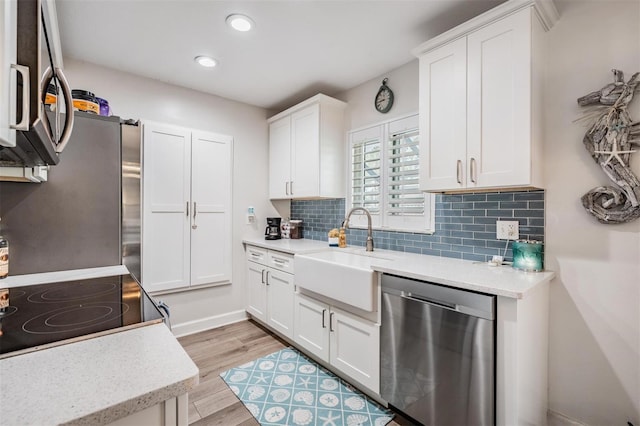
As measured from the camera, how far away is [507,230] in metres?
1.81

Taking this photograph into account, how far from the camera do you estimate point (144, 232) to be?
256 cm

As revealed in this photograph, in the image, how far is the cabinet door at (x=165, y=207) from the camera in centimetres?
260

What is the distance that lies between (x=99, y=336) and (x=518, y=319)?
5.15 ft

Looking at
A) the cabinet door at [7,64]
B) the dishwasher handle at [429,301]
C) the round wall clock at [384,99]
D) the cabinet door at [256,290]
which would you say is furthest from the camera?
the cabinet door at [256,290]

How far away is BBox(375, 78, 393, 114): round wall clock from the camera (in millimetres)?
2548

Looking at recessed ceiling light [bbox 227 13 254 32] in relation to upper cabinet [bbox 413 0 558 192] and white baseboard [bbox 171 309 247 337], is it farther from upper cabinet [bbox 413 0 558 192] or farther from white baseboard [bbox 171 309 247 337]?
white baseboard [bbox 171 309 247 337]

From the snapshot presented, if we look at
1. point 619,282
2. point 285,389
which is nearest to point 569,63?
point 619,282

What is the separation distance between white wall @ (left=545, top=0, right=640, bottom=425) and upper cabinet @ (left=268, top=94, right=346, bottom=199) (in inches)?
66.6

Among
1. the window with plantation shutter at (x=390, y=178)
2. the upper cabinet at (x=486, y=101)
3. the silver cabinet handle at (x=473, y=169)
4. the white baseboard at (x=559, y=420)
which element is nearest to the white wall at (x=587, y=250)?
the white baseboard at (x=559, y=420)

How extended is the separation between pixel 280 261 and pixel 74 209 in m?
1.51

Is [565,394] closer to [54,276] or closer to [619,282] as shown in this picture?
[619,282]

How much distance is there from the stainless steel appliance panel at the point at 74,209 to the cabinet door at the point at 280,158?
5.26 feet

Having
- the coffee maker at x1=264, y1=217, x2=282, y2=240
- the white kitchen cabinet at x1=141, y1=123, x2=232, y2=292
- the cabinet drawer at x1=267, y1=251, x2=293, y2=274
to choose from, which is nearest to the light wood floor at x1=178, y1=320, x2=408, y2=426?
the white kitchen cabinet at x1=141, y1=123, x2=232, y2=292

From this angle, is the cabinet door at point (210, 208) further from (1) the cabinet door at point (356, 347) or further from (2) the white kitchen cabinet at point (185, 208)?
(1) the cabinet door at point (356, 347)
